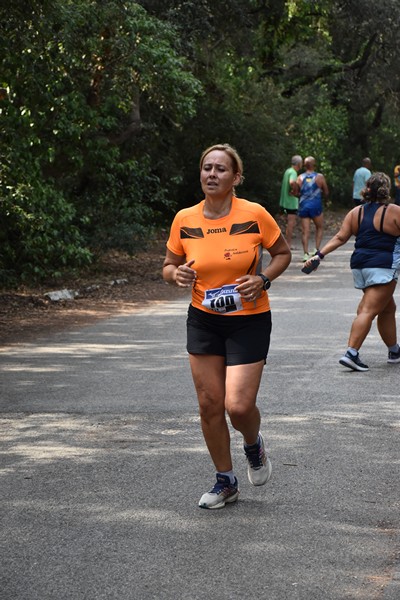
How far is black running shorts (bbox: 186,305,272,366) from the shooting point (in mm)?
5965

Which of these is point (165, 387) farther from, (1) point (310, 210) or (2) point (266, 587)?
(1) point (310, 210)

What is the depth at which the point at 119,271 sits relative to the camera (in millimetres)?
20625

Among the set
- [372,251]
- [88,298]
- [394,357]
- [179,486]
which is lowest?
[88,298]

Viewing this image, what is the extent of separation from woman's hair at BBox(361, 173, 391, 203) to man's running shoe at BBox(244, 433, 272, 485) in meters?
4.54

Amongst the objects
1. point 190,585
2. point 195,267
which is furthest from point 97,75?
point 190,585

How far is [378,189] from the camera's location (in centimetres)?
1035

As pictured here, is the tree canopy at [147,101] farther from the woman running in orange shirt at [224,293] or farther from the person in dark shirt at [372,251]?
the woman running in orange shirt at [224,293]

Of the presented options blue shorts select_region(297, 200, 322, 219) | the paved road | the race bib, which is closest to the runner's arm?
the race bib

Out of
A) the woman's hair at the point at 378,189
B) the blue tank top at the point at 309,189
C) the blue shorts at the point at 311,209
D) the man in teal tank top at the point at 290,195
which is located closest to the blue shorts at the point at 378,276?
the woman's hair at the point at 378,189

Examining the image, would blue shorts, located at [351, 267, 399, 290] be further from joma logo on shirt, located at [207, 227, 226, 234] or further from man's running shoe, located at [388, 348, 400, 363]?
joma logo on shirt, located at [207, 227, 226, 234]

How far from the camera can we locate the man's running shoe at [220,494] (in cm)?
598

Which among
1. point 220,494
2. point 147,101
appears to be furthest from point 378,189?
point 147,101

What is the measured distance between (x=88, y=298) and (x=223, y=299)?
37.2 feet

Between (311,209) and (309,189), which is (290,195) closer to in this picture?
(311,209)
